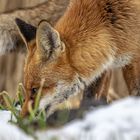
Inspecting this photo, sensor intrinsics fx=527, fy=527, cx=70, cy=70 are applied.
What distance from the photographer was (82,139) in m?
3.33

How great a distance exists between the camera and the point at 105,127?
3.25m

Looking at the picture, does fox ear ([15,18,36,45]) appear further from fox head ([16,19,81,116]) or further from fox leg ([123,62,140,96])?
fox leg ([123,62,140,96])

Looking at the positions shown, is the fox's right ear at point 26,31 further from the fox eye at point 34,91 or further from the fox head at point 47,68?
the fox eye at point 34,91

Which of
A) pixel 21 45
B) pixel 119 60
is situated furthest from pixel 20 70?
Result: pixel 119 60

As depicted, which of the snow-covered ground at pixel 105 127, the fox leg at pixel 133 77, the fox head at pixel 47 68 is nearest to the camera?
the snow-covered ground at pixel 105 127

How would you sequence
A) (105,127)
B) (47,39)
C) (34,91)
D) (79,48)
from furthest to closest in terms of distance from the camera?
(79,48), (34,91), (47,39), (105,127)

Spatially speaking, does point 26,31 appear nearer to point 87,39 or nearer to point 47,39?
point 47,39

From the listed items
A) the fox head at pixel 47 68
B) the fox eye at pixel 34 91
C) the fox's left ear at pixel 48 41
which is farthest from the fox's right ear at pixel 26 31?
the fox eye at pixel 34 91

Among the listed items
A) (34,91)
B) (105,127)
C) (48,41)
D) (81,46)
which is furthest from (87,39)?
(105,127)

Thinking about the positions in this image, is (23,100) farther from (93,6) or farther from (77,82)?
(93,6)

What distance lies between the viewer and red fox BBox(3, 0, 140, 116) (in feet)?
19.5

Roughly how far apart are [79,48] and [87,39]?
163 millimetres

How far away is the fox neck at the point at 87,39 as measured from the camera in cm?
612

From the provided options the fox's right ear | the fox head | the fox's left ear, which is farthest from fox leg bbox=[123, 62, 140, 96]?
the fox's right ear
